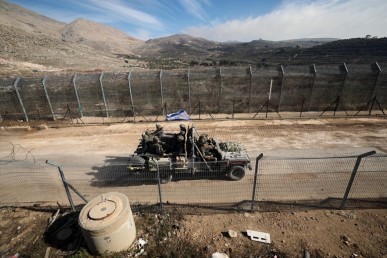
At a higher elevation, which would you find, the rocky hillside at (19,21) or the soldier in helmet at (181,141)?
the rocky hillside at (19,21)

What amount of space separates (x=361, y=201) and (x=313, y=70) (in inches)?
498

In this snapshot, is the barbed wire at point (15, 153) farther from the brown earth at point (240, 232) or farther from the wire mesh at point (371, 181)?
the wire mesh at point (371, 181)

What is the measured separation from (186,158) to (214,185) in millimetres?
1590

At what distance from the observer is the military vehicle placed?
9.65 metres

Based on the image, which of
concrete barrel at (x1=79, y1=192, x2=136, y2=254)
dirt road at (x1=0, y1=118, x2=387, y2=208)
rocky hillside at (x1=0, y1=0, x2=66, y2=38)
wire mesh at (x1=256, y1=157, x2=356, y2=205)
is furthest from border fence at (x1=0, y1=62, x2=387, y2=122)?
rocky hillside at (x1=0, y1=0, x2=66, y2=38)

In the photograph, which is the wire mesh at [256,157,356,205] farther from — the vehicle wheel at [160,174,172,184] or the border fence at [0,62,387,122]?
the border fence at [0,62,387,122]

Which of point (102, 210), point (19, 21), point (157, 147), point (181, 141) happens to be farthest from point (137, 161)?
point (19, 21)

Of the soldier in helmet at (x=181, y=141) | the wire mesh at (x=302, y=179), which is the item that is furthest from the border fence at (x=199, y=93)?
the soldier in helmet at (x=181, y=141)

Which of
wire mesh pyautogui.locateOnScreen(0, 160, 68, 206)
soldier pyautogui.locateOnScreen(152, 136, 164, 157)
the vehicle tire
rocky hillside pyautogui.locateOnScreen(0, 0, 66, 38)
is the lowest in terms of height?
wire mesh pyautogui.locateOnScreen(0, 160, 68, 206)

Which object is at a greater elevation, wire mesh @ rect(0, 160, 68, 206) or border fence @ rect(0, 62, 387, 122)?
border fence @ rect(0, 62, 387, 122)

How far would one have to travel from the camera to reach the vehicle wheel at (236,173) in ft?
32.3

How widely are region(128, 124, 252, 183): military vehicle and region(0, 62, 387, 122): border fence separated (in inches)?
345

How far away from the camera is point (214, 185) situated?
32.0ft

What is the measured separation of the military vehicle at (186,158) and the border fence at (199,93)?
28.7ft
